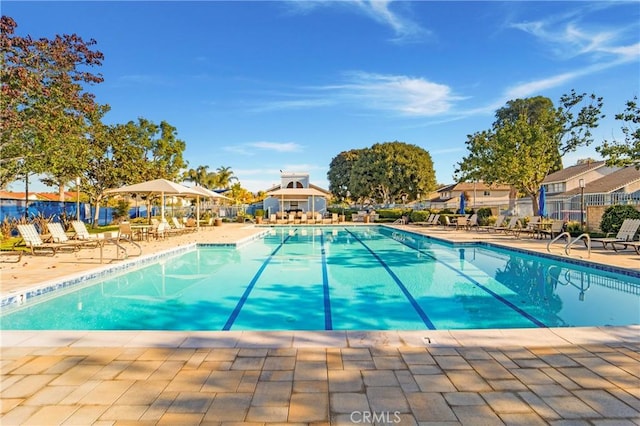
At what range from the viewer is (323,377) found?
2777mm

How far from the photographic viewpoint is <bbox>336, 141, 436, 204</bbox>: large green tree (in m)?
39.6

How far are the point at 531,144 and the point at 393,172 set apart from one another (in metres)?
18.7

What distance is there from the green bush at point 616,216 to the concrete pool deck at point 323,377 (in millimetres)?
11453

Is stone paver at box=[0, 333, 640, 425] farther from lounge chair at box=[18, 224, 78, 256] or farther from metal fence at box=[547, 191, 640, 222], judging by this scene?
metal fence at box=[547, 191, 640, 222]

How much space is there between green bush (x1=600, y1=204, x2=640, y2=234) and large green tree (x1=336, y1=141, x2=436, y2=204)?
26267mm

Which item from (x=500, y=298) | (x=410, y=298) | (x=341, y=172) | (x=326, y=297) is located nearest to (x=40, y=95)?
(x=326, y=297)

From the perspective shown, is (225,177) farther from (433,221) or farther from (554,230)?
(554,230)

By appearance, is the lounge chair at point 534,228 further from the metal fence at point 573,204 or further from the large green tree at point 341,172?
the large green tree at point 341,172

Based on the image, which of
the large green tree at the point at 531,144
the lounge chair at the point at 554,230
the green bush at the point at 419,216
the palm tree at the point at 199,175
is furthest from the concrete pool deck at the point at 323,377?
the palm tree at the point at 199,175

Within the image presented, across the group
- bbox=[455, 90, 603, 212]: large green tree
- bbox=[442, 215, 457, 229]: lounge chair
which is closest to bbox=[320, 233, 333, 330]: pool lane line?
bbox=[442, 215, 457, 229]: lounge chair

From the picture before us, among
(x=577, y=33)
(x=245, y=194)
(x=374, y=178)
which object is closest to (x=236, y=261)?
(x=577, y=33)

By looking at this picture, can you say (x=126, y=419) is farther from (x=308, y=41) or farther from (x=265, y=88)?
(x=265, y=88)

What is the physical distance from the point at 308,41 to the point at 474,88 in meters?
8.85

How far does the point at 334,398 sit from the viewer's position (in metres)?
2.47
